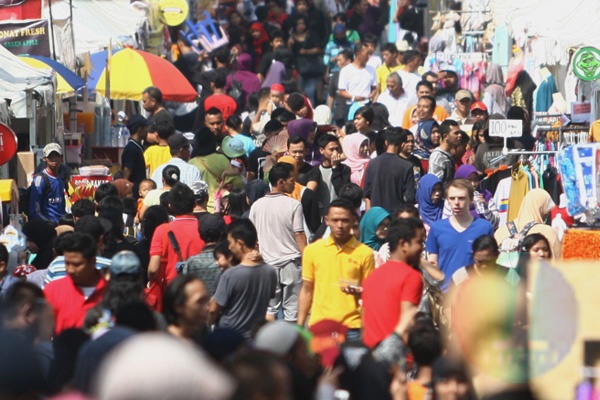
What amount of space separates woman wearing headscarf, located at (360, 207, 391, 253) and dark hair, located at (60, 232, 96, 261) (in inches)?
140

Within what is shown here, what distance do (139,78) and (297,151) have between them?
23.7ft

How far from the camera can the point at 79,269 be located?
8305 mm

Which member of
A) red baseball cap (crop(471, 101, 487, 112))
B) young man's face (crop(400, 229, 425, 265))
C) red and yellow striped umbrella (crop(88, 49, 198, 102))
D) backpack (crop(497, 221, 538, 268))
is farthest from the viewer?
red and yellow striped umbrella (crop(88, 49, 198, 102))

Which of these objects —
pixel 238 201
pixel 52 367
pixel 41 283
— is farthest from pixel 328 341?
pixel 238 201

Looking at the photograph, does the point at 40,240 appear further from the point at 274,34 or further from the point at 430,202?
the point at 274,34

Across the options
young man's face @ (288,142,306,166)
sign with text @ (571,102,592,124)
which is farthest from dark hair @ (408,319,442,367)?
sign with text @ (571,102,592,124)

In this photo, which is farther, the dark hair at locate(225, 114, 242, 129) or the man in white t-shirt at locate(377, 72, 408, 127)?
the man in white t-shirt at locate(377, 72, 408, 127)

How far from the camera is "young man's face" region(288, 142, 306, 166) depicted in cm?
1359

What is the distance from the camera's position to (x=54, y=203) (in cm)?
1417

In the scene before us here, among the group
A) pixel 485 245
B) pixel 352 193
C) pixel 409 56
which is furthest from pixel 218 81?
pixel 485 245

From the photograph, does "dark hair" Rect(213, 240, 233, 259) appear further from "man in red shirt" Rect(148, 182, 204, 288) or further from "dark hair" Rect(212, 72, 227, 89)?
"dark hair" Rect(212, 72, 227, 89)

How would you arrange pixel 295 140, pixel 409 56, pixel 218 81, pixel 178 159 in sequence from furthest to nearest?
pixel 409 56 → pixel 218 81 → pixel 295 140 → pixel 178 159

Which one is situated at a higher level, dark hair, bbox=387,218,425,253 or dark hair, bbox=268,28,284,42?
dark hair, bbox=268,28,284,42

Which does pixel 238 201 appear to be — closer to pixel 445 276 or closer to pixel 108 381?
pixel 445 276
